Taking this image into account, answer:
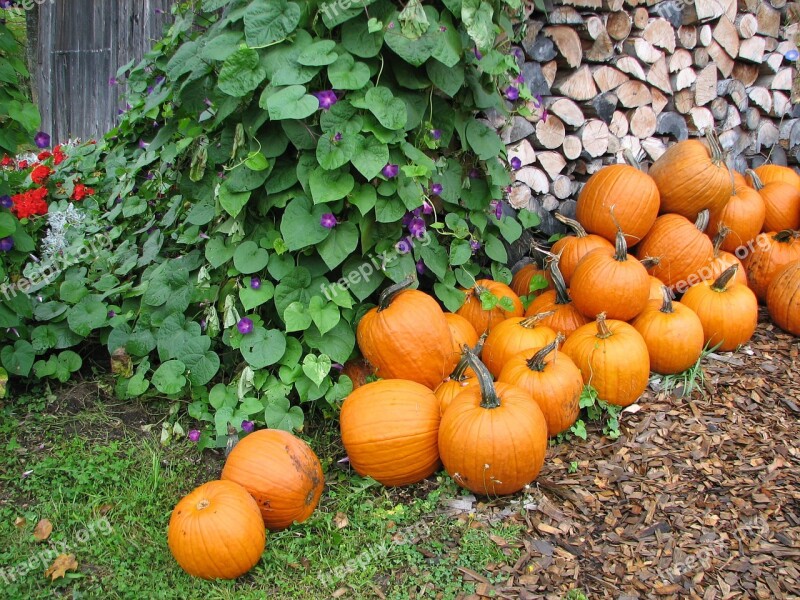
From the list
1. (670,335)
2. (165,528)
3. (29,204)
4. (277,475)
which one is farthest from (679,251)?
(29,204)

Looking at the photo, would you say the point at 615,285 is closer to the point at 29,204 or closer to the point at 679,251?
the point at 679,251

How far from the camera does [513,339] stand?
3.04 metres

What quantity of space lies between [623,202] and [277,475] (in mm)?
2313

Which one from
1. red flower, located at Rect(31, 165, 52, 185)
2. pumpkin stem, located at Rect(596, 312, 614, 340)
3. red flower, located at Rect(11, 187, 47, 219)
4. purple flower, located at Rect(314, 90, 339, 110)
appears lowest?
pumpkin stem, located at Rect(596, 312, 614, 340)

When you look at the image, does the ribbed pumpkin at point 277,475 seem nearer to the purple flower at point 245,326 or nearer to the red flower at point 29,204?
the purple flower at point 245,326

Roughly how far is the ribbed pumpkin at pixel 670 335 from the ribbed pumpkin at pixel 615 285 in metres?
0.08

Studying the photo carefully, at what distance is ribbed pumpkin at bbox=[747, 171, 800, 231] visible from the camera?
4039 millimetres

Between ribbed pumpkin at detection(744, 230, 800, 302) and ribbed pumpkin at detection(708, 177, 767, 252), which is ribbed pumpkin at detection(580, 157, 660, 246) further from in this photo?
ribbed pumpkin at detection(744, 230, 800, 302)

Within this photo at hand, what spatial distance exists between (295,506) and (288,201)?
130 centimetres

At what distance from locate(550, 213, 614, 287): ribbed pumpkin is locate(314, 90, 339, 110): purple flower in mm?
1519

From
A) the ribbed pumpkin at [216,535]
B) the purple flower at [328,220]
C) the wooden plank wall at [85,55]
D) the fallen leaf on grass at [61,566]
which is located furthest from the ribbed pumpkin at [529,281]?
the wooden plank wall at [85,55]

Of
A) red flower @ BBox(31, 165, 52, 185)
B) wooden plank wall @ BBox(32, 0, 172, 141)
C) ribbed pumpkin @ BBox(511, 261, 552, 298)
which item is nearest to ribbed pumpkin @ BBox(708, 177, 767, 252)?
ribbed pumpkin @ BBox(511, 261, 552, 298)

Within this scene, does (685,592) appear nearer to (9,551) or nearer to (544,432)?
(544,432)

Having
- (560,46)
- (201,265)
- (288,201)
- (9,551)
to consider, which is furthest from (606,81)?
(9,551)
